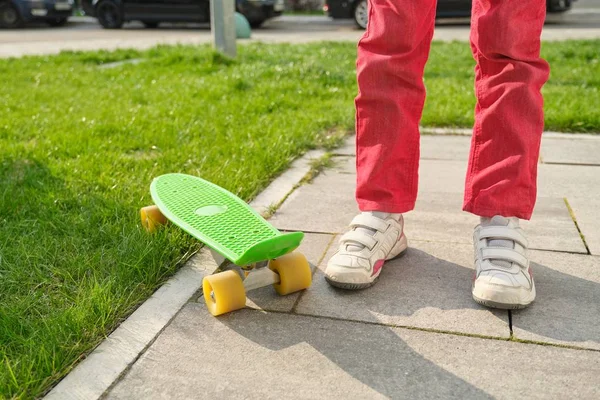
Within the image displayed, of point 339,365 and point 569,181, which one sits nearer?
point 339,365

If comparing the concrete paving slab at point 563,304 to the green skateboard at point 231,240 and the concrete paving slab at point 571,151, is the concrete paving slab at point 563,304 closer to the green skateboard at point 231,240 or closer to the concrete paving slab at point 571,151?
the green skateboard at point 231,240

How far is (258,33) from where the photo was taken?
1277 centimetres

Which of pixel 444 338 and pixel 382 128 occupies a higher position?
pixel 382 128

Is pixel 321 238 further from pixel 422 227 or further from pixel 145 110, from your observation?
pixel 145 110

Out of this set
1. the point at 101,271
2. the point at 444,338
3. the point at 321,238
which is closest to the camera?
the point at 444,338

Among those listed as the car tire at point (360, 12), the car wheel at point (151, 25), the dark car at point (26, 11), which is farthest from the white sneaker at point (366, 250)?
the dark car at point (26, 11)

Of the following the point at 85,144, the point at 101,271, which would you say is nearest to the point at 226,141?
the point at 85,144

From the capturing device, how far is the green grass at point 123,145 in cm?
184

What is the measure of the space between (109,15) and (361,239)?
1321cm

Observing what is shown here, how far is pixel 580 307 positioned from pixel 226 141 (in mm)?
2066

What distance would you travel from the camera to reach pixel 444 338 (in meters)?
1.75

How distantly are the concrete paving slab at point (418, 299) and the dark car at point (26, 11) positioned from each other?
14.6m

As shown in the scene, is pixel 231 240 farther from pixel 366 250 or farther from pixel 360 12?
pixel 360 12

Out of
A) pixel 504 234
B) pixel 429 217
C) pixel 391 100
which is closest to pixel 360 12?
pixel 429 217
